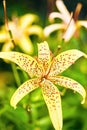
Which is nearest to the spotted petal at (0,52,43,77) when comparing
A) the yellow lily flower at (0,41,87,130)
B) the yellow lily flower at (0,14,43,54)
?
the yellow lily flower at (0,41,87,130)

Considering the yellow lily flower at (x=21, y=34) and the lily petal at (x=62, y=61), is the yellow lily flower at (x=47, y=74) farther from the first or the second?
the yellow lily flower at (x=21, y=34)

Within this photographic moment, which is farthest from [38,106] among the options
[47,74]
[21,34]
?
[21,34]

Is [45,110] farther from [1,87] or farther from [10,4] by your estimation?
[10,4]

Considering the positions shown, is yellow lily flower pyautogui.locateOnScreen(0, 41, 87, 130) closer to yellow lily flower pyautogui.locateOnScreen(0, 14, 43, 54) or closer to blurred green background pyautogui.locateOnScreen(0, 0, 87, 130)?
blurred green background pyautogui.locateOnScreen(0, 0, 87, 130)

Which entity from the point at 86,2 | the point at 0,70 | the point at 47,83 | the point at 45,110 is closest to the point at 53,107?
the point at 47,83

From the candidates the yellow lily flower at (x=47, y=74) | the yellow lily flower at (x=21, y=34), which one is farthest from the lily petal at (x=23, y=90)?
the yellow lily flower at (x=21, y=34)

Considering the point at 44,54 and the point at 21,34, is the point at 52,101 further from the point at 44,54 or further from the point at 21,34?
the point at 21,34
